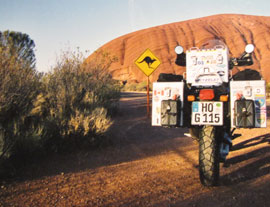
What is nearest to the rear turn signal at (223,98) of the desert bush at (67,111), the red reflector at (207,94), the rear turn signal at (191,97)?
the red reflector at (207,94)

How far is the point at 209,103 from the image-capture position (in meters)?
3.97

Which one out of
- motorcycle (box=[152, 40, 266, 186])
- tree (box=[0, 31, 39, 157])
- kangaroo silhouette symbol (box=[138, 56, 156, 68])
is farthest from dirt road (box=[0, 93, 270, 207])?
kangaroo silhouette symbol (box=[138, 56, 156, 68])

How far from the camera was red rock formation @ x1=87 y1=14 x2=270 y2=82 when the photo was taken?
59094mm

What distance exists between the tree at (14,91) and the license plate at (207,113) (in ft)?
10.0

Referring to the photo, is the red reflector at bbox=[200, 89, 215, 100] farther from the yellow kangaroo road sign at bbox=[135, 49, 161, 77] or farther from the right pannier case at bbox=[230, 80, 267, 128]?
the yellow kangaroo road sign at bbox=[135, 49, 161, 77]

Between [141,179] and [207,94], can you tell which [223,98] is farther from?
[141,179]

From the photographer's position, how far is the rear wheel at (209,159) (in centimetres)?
379

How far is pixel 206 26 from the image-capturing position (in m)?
68.8

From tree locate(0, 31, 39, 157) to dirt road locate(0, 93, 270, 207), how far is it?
724 mm

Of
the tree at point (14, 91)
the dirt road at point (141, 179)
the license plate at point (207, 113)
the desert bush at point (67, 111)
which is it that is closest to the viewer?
the dirt road at point (141, 179)

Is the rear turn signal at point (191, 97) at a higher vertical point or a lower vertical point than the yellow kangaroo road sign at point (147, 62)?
lower

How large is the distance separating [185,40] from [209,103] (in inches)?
2491

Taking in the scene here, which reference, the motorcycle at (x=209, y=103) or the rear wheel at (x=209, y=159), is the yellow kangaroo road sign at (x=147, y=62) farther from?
the rear wheel at (x=209, y=159)

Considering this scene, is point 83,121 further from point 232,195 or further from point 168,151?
point 232,195
